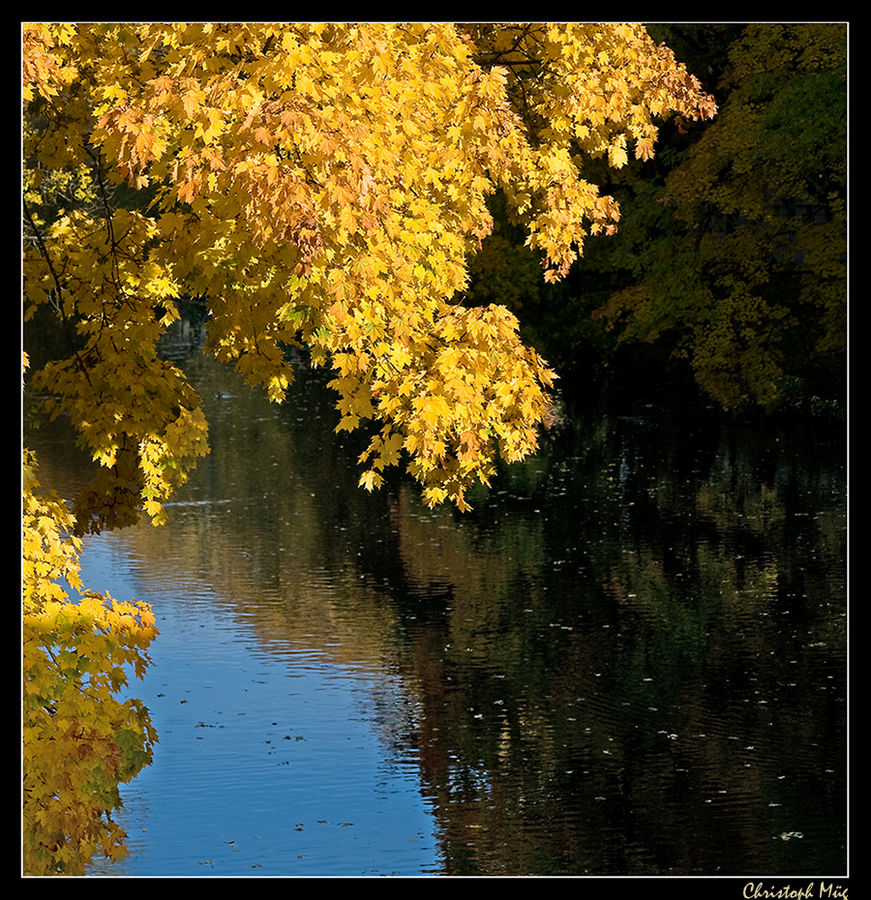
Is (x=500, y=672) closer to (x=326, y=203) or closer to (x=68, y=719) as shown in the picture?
(x=68, y=719)

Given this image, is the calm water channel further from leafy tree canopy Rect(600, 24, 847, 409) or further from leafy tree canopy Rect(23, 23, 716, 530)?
leafy tree canopy Rect(23, 23, 716, 530)

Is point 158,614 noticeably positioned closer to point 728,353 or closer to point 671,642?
point 671,642

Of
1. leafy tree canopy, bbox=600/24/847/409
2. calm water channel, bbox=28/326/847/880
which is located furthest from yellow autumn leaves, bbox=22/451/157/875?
leafy tree canopy, bbox=600/24/847/409

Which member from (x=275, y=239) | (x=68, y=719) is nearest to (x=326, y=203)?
(x=275, y=239)

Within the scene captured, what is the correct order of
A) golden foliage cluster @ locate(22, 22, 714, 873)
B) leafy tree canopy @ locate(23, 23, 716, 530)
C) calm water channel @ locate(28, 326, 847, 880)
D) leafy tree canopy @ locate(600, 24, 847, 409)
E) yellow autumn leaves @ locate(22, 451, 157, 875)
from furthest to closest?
leafy tree canopy @ locate(600, 24, 847, 409) < calm water channel @ locate(28, 326, 847, 880) < leafy tree canopy @ locate(23, 23, 716, 530) < golden foliage cluster @ locate(22, 22, 714, 873) < yellow autumn leaves @ locate(22, 451, 157, 875)

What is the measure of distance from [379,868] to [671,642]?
7.52m

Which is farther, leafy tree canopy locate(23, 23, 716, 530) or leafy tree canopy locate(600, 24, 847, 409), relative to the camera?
leafy tree canopy locate(600, 24, 847, 409)

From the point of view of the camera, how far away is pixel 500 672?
17703 millimetres

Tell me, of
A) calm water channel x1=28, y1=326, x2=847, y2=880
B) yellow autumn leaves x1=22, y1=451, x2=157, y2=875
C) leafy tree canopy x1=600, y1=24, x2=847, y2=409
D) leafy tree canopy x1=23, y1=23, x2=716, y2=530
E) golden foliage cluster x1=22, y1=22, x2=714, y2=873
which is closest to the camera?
yellow autumn leaves x1=22, y1=451, x2=157, y2=875

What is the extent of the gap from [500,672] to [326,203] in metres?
9.40

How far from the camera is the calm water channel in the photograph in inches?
509

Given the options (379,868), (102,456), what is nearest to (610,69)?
(102,456)

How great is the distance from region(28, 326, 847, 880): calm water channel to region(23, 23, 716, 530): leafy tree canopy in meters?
3.02

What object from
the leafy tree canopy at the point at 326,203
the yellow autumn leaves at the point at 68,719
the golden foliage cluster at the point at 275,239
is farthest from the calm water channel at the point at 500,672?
the leafy tree canopy at the point at 326,203
